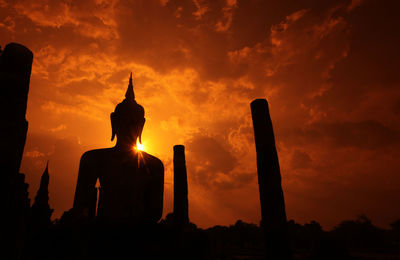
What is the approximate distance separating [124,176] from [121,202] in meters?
0.88

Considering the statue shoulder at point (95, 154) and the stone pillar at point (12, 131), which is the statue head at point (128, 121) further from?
the stone pillar at point (12, 131)

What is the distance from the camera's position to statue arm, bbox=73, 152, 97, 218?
8.48 m

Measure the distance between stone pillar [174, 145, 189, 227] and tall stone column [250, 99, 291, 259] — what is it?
4.59m

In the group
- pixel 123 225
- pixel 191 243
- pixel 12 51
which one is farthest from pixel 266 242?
pixel 12 51

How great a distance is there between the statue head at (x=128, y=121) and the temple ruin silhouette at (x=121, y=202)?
4cm

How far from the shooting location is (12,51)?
4891mm

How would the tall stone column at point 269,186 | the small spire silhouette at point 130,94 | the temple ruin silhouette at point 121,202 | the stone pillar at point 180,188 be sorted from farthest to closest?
the stone pillar at point 180,188
the small spire silhouette at point 130,94
the tall stone column at point 269,186
the temple ruin silhouette at point 121,202

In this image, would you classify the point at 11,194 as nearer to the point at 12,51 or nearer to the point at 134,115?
the point at 12,51

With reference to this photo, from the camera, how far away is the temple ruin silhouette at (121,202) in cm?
461

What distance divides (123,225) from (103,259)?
74cm

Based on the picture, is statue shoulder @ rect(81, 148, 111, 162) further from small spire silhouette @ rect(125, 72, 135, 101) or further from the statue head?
small spire silhouette @ rect(125, 72, 135, 101)

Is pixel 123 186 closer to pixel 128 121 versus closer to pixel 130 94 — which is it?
pixel 128 121

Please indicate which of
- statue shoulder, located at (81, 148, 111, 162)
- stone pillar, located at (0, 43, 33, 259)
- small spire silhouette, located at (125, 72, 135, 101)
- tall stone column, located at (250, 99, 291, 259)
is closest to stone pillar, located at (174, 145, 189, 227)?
small spire silhouette, located at (125, 72, 135, 101)

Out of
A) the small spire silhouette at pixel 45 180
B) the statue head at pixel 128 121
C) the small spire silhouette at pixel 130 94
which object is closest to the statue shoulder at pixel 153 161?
the statue head at pixel 128 121
